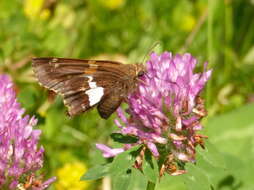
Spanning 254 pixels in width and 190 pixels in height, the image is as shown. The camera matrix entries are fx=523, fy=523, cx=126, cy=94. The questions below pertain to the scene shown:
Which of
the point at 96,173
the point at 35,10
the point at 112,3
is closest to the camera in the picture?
the point at 96,173

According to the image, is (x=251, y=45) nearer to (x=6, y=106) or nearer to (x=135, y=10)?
(x=135, y=10)

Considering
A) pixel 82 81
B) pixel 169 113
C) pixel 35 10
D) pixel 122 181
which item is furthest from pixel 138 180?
pixel 35 10

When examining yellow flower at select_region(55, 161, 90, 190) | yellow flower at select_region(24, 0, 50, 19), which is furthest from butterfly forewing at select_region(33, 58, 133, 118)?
yellow flower at select_region(24, 0, 50, 19)

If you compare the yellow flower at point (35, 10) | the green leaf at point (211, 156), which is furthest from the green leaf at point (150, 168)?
the yellow flower at point (35, 10)

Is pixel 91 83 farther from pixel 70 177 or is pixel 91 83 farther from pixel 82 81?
pixel 70 177

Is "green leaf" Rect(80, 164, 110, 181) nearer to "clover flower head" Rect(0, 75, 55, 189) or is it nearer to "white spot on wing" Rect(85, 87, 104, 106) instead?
"clover flower head" Rect(0, 75, 55, 189)

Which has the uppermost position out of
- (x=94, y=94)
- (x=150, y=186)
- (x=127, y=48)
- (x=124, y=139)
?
(x=127, y=48)

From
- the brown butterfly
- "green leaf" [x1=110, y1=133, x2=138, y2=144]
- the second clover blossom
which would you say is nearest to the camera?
the second clover blossom
